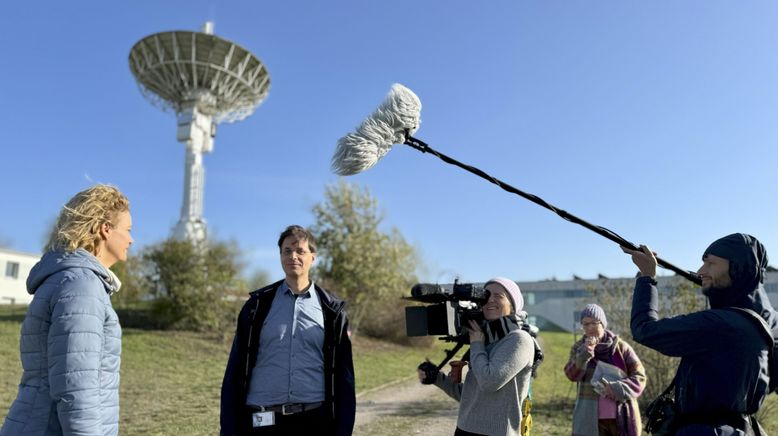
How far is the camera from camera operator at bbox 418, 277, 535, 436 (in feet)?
9.96

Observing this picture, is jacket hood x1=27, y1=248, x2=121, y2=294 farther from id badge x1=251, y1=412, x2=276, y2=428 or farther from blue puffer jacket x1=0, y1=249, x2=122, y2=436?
id badge x1=251, y1=412, x2=276, y2=428

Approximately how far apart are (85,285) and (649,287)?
2584 millimetres

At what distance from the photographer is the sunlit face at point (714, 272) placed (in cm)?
248

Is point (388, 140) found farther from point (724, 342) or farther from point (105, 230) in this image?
point (724, 342)

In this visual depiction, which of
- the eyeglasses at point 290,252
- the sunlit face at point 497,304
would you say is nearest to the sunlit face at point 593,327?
the sunlit face at point 497,304

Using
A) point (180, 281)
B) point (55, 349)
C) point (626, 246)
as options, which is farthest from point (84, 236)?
point (180, 281)

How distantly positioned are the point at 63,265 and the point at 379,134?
151 centimetres

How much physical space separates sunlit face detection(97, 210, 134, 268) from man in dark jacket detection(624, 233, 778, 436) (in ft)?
8.30

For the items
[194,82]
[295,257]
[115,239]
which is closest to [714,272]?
[295,257]

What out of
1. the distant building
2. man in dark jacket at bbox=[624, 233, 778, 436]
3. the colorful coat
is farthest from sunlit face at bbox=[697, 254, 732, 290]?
the distant building

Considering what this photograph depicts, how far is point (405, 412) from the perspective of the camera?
9281mm

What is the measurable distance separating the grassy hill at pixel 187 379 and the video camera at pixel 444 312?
5.41 metres

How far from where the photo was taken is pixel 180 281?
60.0ft

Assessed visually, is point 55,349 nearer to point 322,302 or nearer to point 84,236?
point 84,236
